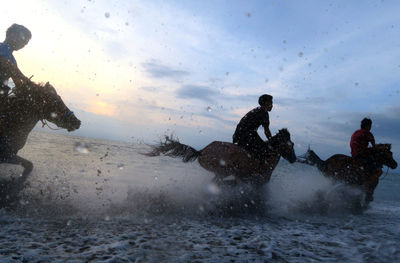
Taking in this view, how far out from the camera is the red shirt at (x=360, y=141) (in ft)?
23.7

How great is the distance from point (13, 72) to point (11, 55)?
52 centimetres

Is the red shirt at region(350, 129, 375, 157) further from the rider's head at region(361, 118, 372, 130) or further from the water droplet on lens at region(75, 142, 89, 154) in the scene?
the water droplet on lens at region(75, 142, 89, 154)

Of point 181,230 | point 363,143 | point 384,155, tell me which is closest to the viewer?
point 181,230

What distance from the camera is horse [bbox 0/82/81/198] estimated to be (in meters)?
4.48

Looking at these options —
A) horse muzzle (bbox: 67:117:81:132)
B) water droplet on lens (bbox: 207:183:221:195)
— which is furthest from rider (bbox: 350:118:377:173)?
horse muzzle (bbox: 67:117:81:132)

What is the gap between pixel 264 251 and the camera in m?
2.70

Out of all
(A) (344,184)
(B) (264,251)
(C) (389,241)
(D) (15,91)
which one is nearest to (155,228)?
(B) (264,251)

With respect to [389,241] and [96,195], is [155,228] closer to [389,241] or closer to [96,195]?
[96,195]

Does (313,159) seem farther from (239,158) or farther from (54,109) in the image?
(54,109)

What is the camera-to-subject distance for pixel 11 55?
189 inches

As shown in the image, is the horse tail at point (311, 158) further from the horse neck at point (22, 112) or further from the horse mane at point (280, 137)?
the horse neck at point (22, 112)

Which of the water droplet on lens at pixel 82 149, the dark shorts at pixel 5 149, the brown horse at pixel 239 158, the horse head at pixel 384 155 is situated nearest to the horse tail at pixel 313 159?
the brown horse at pixel 239 158

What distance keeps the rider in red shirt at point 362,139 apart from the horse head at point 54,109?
23.4 feet

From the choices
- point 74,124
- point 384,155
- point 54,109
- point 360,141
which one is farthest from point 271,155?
point 54,109
